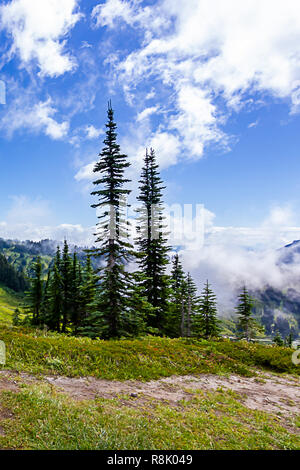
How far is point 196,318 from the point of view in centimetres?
3834

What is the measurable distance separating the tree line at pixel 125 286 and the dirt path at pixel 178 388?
1020 centimetres

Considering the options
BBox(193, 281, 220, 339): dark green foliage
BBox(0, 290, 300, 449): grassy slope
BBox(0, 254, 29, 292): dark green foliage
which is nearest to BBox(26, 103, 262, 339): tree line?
BBox(193, 281, 220, 339): dark green foliage

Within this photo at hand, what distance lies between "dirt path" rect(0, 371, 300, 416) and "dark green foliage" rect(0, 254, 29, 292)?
203m

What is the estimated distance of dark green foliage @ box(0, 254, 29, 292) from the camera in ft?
607

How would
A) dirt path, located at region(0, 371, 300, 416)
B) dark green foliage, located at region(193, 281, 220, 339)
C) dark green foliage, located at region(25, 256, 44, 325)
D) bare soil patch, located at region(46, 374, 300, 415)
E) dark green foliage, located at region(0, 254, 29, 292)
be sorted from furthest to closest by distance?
dark green foliage, located at region(0, 254, 29, 292), dark green foliage, located at region(25, 256, 44, 325), dark green foliage, located at region(193, 281, 220, 339), bare soil patch, located at region(46, 374, 300, 415), dirt path, located at region(0, 371, 300, 416)

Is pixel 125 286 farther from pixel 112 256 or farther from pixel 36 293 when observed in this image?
pixel 36 293

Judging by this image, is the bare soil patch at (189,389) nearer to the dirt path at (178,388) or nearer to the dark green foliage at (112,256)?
the dirt path at (178,388)

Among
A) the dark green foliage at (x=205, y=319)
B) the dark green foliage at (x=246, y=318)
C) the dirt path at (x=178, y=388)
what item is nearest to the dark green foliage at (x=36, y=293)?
the dark green foliage at (x=205, y=319)

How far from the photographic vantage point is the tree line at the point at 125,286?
66.9ft

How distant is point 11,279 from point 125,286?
197259mm

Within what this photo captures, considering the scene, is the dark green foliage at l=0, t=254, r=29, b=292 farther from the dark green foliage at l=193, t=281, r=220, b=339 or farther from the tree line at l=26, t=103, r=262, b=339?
the dark green foliage at l=193, t=281, r=220, b=339

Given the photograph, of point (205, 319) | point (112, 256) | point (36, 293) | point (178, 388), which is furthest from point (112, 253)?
point (36, 293)
